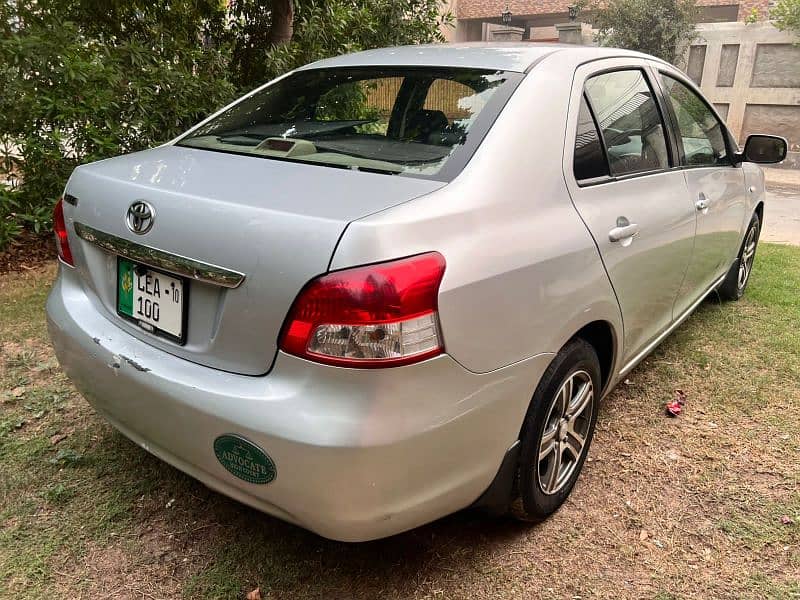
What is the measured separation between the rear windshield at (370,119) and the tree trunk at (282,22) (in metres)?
3.44

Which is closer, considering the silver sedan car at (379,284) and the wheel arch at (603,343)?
the silver sedan car at (379,284)

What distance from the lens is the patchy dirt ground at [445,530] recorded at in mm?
2053

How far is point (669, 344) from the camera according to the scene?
390cm

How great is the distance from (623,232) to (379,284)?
3.85 ft

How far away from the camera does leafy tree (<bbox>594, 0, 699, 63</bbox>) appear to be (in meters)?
16.1

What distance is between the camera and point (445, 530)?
2.30 meters

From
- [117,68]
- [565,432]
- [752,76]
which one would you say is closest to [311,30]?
[117,68]

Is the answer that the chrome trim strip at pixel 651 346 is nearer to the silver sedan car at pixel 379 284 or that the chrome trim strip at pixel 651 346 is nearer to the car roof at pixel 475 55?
the silver sedan car at pixel 379 284

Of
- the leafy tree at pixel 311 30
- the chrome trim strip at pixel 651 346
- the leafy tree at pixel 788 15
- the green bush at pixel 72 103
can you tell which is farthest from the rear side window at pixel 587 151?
the leafy tree at pixel 788 15

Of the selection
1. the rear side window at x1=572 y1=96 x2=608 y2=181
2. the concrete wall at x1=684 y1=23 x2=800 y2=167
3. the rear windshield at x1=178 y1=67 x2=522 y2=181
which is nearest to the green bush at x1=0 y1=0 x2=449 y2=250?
the rear windshield at x1=178 y1=67 x2=522 y2=181

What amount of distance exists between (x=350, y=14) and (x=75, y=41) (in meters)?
2.34

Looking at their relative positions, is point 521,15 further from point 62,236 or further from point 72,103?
point 62,236

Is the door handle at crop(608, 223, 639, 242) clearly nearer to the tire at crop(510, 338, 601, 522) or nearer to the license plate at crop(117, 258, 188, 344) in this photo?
the tire at crop(510, 338, 601, 522)

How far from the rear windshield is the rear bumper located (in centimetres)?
62
